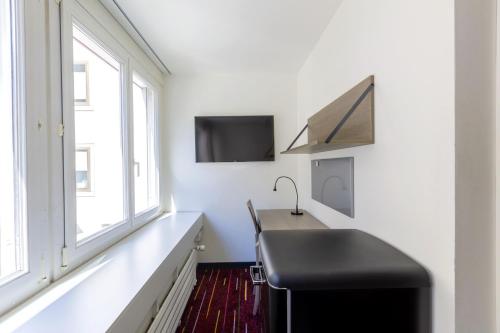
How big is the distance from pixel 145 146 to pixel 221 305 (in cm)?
199

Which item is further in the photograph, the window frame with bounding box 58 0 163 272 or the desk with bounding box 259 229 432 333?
the window frame with bounding box 58 0 163 272

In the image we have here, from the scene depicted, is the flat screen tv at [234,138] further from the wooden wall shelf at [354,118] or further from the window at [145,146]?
the wooden wall shelf at [354,118]

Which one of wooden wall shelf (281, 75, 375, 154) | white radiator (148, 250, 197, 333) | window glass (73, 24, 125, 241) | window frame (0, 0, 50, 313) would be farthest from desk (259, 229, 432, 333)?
window glass (73, 24, 125, 241)

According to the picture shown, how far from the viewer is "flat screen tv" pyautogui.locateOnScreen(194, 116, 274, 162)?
10.8ft

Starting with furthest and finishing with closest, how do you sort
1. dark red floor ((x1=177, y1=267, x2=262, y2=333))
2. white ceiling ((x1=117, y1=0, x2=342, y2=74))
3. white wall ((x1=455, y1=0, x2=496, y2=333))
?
dark red floor ((x1=177, y1=267, x2=262, y2=333))
white ceiling ((x1=117, y1=0, x2=342, y2=74))
white wall ((x1=455, y1=0, x2=496, y2=333))

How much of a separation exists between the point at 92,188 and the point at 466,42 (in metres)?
2.29

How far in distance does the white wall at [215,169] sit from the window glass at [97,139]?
1147 millimetres

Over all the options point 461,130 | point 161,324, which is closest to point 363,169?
point 461,130

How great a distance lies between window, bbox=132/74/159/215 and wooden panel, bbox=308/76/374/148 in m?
2.03

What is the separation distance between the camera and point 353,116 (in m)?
1.62

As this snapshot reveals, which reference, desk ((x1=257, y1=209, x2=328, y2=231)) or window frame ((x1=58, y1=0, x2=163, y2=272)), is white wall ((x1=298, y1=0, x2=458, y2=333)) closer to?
desk ((x1=257, y1=209, x2=328, y2=231))

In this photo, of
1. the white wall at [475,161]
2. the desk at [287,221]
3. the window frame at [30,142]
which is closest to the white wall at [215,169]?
the desk at [287,221]

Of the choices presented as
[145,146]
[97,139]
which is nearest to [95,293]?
[97,139]

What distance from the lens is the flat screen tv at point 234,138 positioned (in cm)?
331
